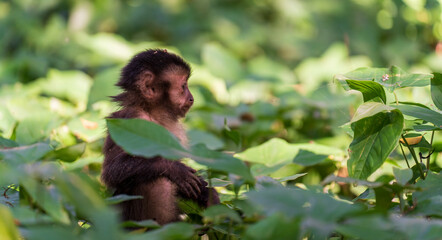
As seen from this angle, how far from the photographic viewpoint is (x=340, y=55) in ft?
19.4

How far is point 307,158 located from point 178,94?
0.71 meters

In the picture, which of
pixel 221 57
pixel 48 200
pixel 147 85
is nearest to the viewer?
pixel 48 200

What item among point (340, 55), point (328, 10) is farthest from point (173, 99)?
point (328, 10)

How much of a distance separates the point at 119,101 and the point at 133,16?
5031 millimetres

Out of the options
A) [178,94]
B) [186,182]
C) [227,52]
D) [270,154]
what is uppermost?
[178,94]

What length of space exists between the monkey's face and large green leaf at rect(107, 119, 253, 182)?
1198 millimetres

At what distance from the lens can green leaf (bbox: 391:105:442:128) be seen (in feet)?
7.19

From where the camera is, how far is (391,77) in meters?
2.44

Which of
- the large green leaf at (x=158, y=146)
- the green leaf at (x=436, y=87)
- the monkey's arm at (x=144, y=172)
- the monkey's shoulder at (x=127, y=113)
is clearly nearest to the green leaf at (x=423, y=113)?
the green leaf at (x=436, y=87)

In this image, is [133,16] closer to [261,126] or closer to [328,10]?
[328,10]

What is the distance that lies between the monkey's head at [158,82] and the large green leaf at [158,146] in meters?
1.07

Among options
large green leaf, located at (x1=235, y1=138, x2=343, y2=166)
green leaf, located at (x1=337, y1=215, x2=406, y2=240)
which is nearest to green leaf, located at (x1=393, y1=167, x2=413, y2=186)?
green leaf, located at (x1=337, y1=215, x2=406, y2=240)

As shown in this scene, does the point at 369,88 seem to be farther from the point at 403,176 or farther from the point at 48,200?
the point at 48,200

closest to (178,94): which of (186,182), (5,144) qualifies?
(186,182)
